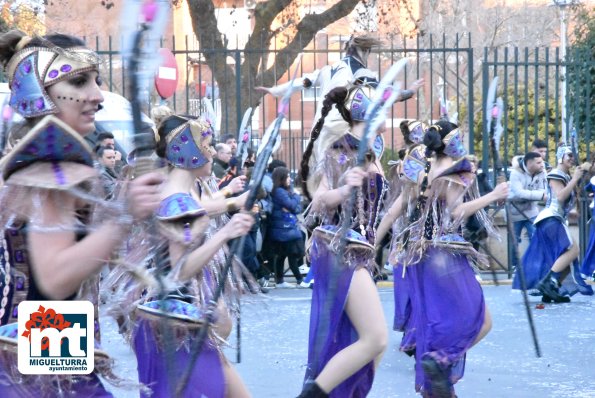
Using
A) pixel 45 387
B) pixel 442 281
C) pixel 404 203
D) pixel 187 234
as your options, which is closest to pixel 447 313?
pixel 442 281

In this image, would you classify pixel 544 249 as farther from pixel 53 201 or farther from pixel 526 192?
pixel 53 201

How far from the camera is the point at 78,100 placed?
3.49m

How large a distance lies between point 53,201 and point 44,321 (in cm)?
36

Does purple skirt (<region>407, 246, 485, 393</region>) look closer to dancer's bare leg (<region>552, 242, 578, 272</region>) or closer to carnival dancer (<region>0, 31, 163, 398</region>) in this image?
carnival dancer (<region>0, 31, 163, 398</region>)

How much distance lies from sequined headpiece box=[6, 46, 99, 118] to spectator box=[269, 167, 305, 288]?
29.9 feet

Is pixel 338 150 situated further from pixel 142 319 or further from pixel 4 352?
pixel 4 352

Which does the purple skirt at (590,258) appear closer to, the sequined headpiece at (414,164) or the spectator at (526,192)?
the spectator at (526,192)

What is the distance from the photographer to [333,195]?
229 inches

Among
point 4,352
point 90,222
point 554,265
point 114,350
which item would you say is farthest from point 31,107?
point 554,265

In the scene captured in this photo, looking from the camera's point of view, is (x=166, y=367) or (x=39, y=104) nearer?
(x=39, y=104)

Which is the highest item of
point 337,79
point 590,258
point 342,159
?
point 337,79

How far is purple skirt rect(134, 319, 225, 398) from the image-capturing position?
4.63m

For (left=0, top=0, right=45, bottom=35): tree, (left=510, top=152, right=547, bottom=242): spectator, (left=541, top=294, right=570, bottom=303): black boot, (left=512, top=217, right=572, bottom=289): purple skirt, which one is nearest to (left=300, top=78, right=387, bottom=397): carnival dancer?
(left=541, top=294, right=570, bottom=303): black boot

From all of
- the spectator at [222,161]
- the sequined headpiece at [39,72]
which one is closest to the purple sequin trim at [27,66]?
the sequined headpiece at [39,72]
